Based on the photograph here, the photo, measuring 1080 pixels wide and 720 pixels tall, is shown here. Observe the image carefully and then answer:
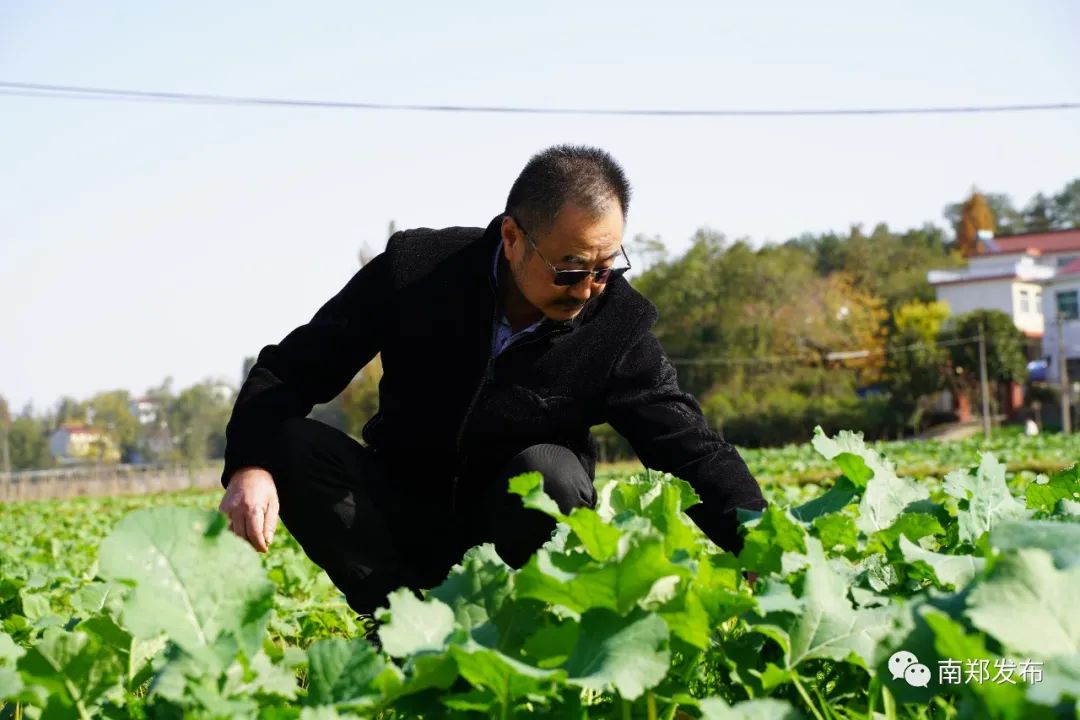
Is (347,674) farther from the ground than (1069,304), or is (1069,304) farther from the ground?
(347,674)

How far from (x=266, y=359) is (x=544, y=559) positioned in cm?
165

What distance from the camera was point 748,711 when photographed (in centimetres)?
107

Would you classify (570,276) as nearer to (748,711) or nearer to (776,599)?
(776,599)

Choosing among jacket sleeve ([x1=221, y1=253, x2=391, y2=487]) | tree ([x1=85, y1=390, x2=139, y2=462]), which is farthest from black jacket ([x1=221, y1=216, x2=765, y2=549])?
tree ([x1=85, y1=390, x2=139, y2=462])

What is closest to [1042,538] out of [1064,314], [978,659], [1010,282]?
[978,659]

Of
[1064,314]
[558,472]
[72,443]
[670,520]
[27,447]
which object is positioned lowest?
[72,443]

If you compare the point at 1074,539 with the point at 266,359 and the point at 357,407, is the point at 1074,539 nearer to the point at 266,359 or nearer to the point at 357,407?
the point at 266,359

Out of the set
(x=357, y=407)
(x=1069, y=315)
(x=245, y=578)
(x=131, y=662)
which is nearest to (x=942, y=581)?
(x=245, y=578)

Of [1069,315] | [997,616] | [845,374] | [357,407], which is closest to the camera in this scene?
[997,616]

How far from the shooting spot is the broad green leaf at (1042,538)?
1.19 meters

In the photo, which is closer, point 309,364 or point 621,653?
point 621,653

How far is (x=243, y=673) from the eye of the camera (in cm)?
122

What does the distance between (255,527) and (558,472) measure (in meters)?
0.66

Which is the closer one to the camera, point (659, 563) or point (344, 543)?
point (659, 563)
